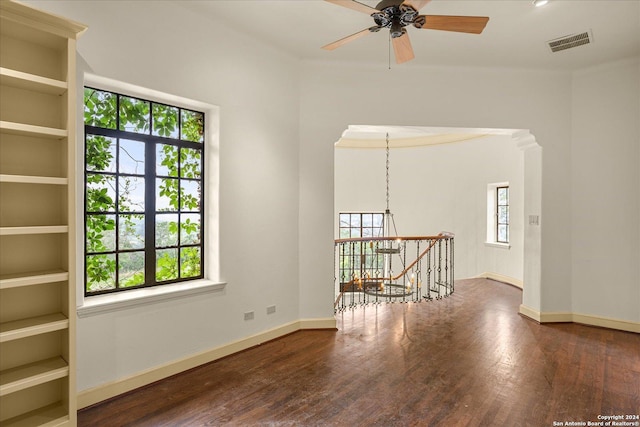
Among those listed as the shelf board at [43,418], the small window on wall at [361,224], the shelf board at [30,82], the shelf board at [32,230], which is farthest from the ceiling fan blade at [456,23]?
the small window on wall at [361,224]

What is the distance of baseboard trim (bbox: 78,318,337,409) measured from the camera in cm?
280

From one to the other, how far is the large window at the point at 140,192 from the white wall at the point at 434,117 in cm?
143

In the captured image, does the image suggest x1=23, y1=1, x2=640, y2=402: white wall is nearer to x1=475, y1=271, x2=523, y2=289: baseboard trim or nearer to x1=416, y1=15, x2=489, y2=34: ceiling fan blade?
x1=416, y1=15, x2=489, y2=34: ceiling fan blade

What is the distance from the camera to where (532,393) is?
297cm

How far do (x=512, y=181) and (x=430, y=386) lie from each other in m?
5.75

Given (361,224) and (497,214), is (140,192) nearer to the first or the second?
(361,224)

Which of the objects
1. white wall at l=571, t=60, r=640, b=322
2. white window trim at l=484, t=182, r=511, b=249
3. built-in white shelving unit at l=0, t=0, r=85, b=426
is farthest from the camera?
white window trim at l=484, t=182, r=511, b=249

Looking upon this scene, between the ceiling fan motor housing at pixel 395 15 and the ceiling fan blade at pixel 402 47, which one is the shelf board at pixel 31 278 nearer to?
the ceiling fan motor housing at pixel 395 15

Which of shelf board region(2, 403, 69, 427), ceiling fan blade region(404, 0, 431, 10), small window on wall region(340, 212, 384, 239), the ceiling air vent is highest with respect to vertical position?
the ceiling air vent

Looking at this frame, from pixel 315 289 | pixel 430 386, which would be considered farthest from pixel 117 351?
pixel 430 386

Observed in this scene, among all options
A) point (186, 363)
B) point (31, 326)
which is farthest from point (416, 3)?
point (186, 363)

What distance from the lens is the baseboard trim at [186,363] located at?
110 inches

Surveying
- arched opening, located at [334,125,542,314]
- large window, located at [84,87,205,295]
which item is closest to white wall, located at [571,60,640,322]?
arched opening, located at [334,125,542,314]

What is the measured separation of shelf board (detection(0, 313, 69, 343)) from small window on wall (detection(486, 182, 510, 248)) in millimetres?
8077
